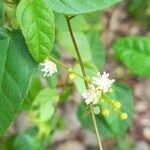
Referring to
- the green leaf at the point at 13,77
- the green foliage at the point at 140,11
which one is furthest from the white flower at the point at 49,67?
the green foliage at the point at 140,11

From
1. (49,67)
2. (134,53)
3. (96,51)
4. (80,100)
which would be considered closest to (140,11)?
(80,100)

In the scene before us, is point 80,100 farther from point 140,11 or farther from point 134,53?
point 134,53

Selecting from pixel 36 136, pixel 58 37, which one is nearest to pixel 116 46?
pixel 58 37

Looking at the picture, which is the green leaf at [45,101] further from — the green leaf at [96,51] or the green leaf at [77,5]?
the green leaf at [77,5]

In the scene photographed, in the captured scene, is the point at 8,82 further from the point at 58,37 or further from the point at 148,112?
the point at 148,112

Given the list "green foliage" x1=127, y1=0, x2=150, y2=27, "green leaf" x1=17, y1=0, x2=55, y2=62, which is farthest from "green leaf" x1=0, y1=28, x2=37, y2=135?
"green foliage" x1=127, y1=0, x2=150, y2=27

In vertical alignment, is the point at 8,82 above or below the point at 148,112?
below
